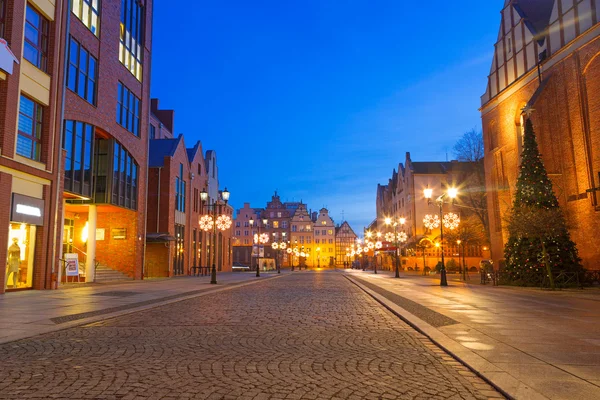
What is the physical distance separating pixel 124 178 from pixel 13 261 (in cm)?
1236

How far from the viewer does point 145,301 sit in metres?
15.6

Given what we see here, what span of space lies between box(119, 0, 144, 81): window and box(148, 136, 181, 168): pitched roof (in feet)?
30.7

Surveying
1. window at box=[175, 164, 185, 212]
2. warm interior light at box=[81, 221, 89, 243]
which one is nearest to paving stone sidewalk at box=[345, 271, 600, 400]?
warm interior light at box=[81, 221, 89, 243]

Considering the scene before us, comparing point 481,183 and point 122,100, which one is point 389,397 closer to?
point 122,100

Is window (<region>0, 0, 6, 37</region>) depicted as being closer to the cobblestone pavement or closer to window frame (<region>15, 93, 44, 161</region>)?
window frame (<region>15, 93, 44, 161</region>)

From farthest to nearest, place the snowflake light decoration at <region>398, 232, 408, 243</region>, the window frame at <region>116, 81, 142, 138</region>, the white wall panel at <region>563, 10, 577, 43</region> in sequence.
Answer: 1. the snowflake light decoration at <region>398, 232, 408, 243</region>
2. the window frame at <region>116, 81, 142, 138</region>
3. the white wall panel at <region>563, 10, 577, 43</region>

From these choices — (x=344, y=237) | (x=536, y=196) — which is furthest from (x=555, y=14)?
(x=344, y=237)

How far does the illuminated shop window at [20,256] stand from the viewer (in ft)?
61.1

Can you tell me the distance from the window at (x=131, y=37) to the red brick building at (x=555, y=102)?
86.1 feet

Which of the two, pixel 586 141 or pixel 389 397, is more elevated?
pixel 586 141

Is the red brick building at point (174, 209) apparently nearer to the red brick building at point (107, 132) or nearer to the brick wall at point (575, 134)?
the red brick building at point (107, 132)

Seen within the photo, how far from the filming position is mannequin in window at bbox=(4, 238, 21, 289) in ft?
60.7

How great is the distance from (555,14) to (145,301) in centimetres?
2952

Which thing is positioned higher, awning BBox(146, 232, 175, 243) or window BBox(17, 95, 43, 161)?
window BBox(17, 95, 43, 161)
